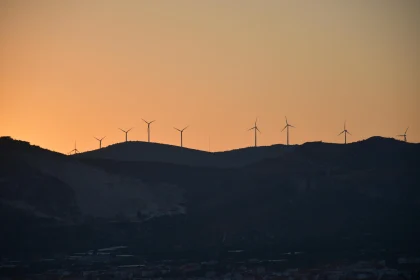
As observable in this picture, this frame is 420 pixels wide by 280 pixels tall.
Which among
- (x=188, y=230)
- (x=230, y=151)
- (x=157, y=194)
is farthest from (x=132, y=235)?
(x=230, y=151)

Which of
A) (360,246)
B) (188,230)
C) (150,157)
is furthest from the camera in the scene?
(150,157)

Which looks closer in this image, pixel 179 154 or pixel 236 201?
pixel 236 201

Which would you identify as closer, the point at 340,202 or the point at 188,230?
the point at 188,230

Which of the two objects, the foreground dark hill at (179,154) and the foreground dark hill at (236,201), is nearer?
the foreground dark hill at (236,201)

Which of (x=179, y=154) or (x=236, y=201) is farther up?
(x=179, y=154)

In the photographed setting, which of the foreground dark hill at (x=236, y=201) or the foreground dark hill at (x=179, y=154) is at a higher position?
the foreground dark hill at (x=179, y=154)

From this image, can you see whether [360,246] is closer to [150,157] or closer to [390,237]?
[390,237]
